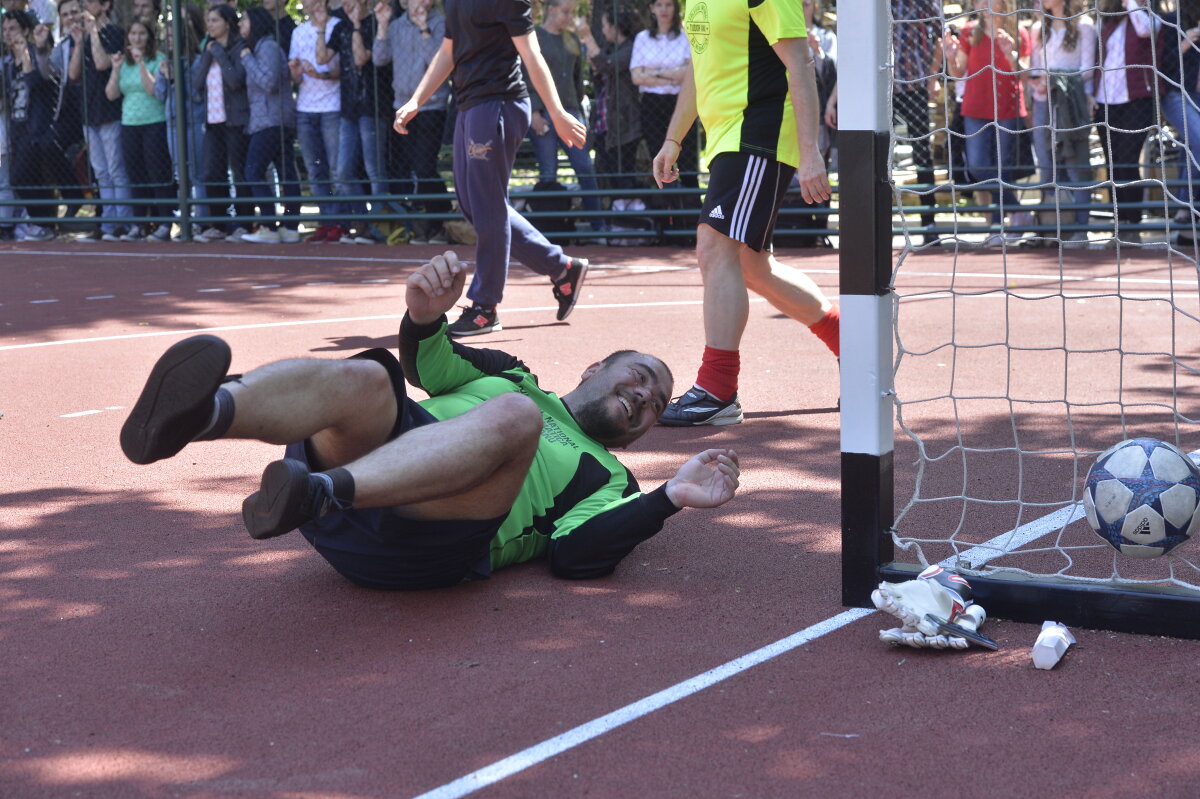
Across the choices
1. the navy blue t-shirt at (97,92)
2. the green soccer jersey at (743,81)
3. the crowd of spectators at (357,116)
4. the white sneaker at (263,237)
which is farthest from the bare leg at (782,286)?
the navy blue t-shirt at (97,92)

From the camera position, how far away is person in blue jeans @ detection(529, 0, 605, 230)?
45.8ft

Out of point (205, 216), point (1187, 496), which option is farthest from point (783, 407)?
point (205, 216)

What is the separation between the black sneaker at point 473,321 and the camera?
8.51 meters

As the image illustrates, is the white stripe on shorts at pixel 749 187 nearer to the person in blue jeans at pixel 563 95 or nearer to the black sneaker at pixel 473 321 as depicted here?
the black sneaker at pixel 473 321

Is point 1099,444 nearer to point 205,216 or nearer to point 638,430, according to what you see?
point 638,430

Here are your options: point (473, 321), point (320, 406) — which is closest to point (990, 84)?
point (473, 321)

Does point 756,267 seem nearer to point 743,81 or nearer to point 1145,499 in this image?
point 743,81

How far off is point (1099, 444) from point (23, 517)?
12.8 feet

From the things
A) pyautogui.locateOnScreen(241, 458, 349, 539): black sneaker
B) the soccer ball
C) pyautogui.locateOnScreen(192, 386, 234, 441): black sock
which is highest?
pyautogui.locateOnScreen(192, 386, 234, 441): black sock

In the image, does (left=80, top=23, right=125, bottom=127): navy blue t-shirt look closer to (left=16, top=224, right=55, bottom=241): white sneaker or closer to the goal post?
(left=16, top=224, right=55, bottom=241): white sneaker

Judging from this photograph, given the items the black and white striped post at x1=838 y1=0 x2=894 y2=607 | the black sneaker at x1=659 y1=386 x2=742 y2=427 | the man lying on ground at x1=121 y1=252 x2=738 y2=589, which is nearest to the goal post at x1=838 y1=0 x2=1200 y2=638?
the black and white striped post at x1=838 y1=0 x2=894 y2=607

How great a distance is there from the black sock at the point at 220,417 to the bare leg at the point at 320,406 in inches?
0.5

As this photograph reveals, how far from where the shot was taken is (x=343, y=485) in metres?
3.38

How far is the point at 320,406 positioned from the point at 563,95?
11078 millimetres
